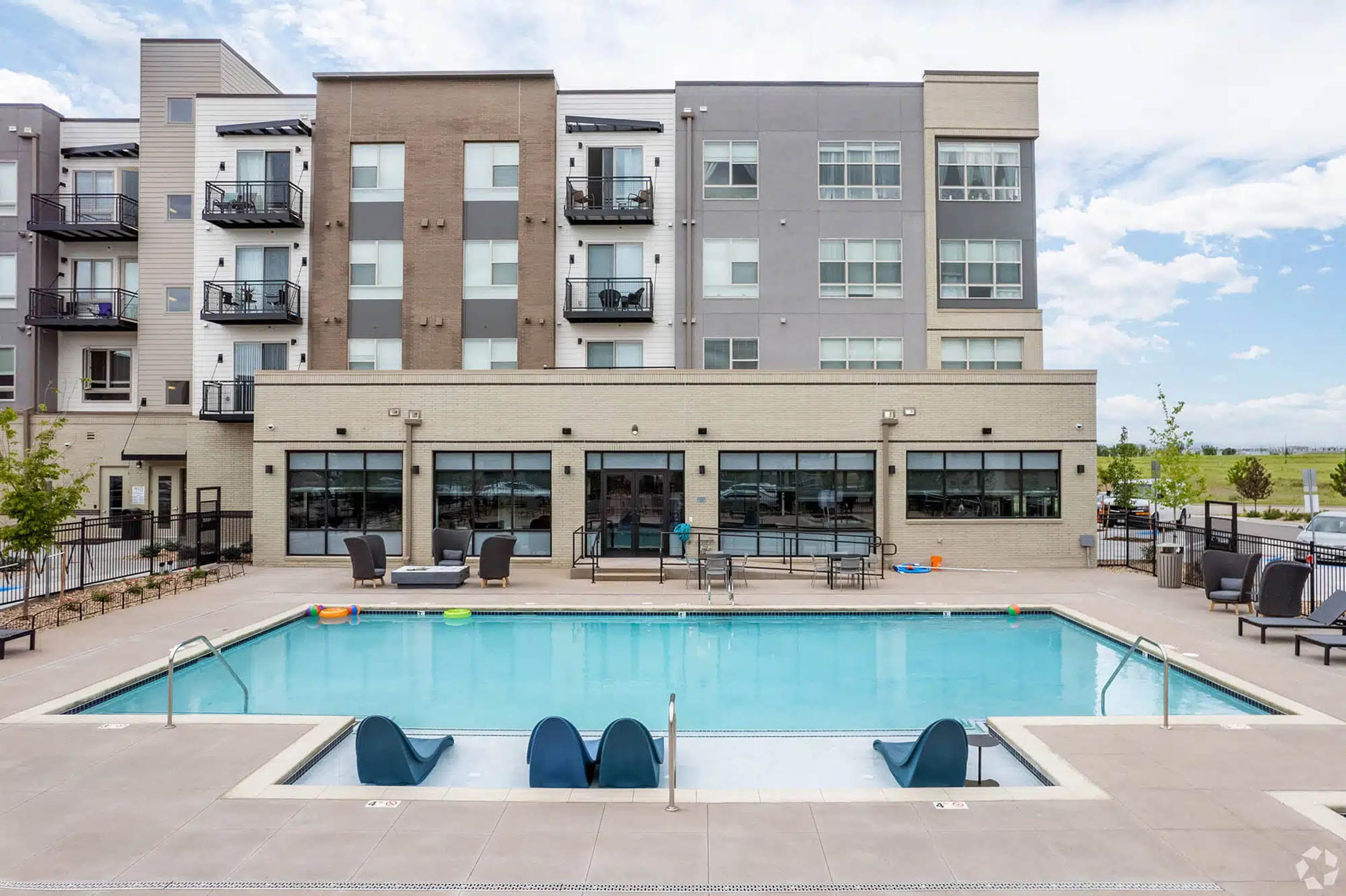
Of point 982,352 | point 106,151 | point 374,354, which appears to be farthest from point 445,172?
point 982,352

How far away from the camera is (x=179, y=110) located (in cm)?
2667

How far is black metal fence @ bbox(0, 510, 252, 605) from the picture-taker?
651 inches

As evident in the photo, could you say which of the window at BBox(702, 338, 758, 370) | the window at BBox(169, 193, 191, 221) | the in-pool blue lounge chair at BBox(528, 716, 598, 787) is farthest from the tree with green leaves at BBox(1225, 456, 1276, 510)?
the window at BBox(169, 193, 191, 221)

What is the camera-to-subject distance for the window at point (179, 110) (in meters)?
26.6

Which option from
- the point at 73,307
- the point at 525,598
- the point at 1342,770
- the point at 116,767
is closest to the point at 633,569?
the point at 525,598

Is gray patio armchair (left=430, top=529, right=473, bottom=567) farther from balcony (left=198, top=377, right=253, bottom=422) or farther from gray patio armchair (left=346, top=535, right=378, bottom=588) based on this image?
balcony (left=198, top=377, right=253, bottom=422)

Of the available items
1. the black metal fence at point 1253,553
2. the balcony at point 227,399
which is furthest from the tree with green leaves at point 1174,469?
the balcony at point 227,399

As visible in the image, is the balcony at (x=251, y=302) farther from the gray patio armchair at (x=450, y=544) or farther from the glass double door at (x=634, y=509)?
the glass double door at (x=634, y=509)

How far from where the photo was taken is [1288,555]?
18.7 m

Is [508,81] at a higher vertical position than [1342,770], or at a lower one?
higher

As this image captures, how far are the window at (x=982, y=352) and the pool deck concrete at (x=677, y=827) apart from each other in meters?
16.9

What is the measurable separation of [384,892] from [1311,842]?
258 inches

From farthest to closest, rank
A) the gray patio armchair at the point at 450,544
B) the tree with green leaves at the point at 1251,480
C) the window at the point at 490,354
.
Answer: the tree with green leaves at the point at 1251,480 < the window at the point at 490,354 < the gray patio armchair at the point at 450,544

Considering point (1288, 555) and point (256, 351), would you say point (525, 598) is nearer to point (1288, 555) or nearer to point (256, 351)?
point (256, 351)
